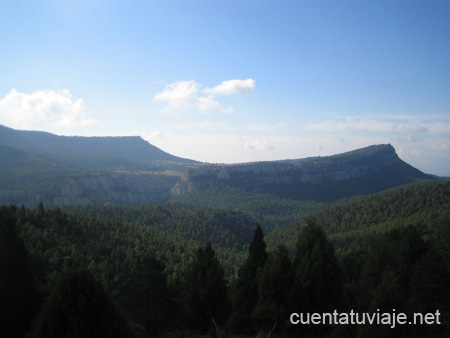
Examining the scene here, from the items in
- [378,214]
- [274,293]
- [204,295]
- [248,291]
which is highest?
[274,293]

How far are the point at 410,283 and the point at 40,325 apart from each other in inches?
814

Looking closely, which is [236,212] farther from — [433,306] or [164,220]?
[433,306]

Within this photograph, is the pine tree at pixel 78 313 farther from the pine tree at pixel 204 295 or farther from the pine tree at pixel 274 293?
the pine tree at pixel 204 295

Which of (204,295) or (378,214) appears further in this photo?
(378,214)

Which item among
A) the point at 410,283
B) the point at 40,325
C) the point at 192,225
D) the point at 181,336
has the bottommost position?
the point at 192,225

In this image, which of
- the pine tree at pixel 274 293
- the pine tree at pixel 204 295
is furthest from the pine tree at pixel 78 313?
the pine tree at pixel 204 295

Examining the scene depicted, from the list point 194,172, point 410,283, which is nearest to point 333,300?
point 410,283

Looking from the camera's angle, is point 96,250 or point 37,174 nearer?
point 96,250

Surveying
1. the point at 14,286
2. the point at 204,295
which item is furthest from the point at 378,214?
the point at 14,286

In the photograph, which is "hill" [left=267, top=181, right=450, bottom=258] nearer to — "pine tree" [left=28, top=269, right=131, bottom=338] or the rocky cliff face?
"pine tree" [left=28, top=269, right=131, bottom=338]

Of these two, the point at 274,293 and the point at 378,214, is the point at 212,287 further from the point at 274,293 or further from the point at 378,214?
the point at 378,214

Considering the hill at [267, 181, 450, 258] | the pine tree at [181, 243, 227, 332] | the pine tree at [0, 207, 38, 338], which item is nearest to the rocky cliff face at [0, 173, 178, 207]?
the hill at [267, 181, 450, 258]

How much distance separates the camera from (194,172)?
7840 inches

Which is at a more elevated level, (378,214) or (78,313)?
(78,313)
